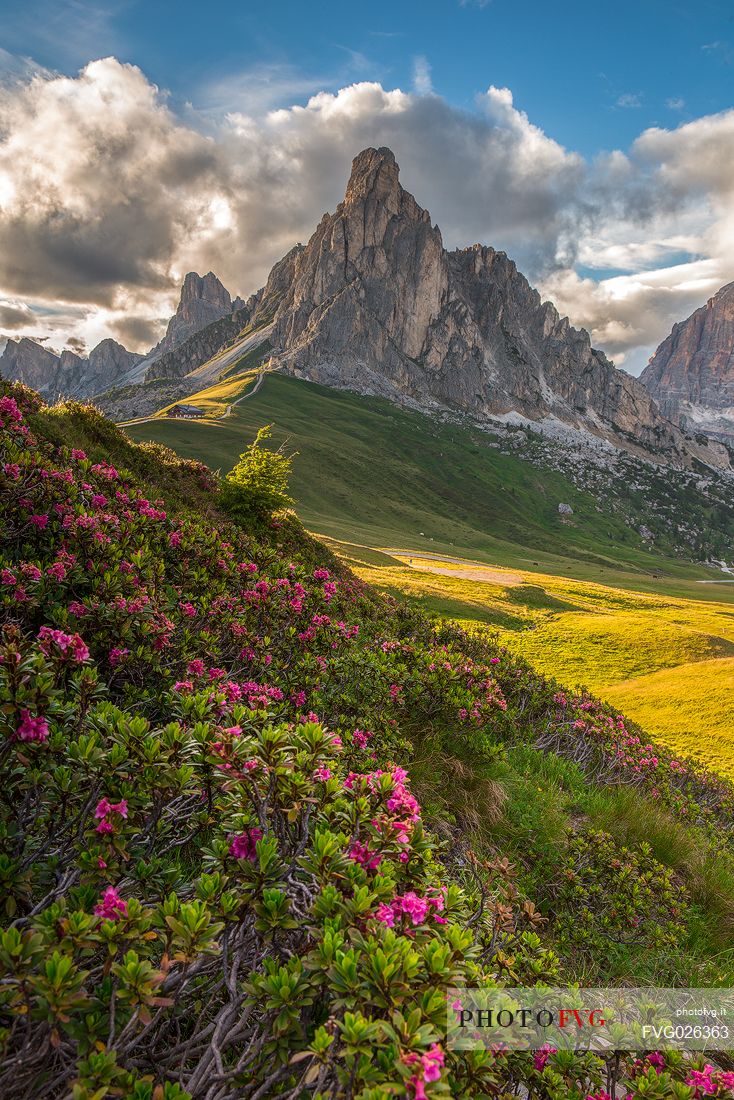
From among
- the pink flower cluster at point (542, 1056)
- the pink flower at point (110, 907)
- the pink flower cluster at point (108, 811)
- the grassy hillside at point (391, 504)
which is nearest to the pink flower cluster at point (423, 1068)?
the pink flower at point (110, 907)

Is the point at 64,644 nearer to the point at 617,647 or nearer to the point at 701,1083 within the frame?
the point at 701,1083

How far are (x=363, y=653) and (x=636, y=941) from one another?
5.04m

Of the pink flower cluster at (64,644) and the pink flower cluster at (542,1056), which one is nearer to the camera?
the pink flower cluster at (542,1056)

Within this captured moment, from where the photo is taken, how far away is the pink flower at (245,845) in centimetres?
290

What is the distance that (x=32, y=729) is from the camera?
3.06 metres

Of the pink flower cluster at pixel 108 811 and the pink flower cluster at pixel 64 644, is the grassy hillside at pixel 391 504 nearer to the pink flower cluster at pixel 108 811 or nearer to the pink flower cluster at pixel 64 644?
the pink flower cluster at pixel 64 644

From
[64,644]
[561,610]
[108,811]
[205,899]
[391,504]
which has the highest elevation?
[391,504]

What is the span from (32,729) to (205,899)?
1.47 meters

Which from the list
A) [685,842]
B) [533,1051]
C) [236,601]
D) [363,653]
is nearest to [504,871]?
[533,1051]

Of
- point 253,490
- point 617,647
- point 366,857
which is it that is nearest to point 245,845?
point 366,857

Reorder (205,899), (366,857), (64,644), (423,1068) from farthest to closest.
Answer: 1. (64,644)
2. (366,857)
3. (205,899)
4. (423,1068)

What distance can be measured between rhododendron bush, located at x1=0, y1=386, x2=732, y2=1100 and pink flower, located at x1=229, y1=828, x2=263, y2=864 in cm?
1

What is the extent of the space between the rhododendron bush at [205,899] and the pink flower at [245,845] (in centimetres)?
1

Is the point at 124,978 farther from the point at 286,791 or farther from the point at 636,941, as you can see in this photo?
the point at 636,941
